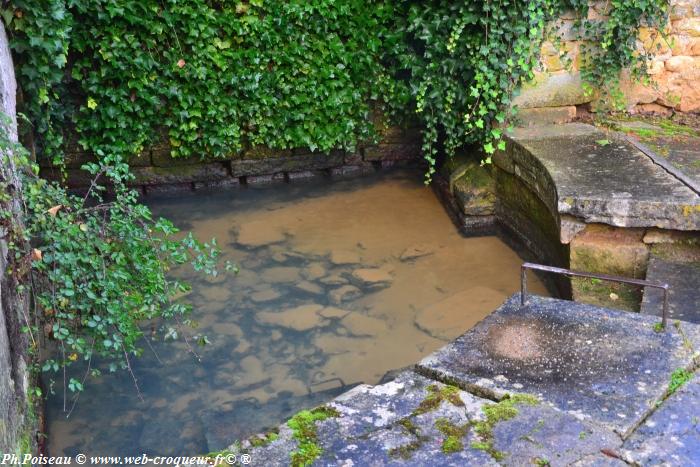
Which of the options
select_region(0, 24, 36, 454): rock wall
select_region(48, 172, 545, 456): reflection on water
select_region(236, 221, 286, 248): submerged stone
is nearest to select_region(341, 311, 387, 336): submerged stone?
select_region(48, 172, 545, 456): reflection on water

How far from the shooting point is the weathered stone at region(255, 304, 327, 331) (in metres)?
4.57

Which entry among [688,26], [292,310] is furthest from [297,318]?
[688,26]

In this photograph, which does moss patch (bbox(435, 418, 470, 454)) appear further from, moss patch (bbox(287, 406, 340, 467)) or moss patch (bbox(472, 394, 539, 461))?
moss patch (bbox(287, 406, 340, 467))

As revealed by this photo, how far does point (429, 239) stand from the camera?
18.3ft

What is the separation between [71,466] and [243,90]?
3.44 m

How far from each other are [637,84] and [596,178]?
1.62 metres

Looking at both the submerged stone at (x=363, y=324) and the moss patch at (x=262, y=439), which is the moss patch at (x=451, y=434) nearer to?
the moss patch at (x=262, y=439)

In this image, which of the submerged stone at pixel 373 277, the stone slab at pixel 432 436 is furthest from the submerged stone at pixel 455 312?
the stone slab at pixel 432 436

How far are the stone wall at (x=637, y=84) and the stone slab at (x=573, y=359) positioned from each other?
311cm

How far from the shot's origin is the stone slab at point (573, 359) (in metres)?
2.32

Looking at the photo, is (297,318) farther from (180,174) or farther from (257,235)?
(180,174)

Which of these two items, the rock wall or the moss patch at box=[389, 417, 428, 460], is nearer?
the moss patch at box=[389, 417, 428, 460]

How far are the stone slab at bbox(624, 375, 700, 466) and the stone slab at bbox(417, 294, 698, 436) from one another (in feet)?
0.12

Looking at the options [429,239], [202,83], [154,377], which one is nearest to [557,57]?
[429,239]
